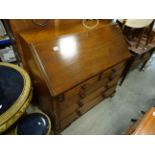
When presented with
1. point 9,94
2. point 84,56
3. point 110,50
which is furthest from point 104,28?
point 9,94

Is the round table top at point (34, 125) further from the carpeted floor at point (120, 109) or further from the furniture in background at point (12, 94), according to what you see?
the carpeted floor at point (120, 109)

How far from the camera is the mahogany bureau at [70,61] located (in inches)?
40.6

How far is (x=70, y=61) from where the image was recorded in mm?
1140

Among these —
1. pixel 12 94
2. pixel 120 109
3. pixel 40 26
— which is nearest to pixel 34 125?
pixel 12 94

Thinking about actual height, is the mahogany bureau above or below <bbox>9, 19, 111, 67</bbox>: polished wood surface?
below

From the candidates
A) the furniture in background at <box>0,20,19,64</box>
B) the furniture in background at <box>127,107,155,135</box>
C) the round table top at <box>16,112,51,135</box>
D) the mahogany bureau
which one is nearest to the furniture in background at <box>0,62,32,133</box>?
the mahogany bureau

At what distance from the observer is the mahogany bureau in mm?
1031

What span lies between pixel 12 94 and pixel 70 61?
1.74ft

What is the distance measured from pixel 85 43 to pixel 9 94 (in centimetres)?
79

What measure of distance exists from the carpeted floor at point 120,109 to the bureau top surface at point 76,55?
83 centimetres

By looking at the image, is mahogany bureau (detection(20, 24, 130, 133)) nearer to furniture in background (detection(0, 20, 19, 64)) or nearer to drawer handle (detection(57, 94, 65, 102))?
drawer handle (detection(57, 94, 65, 102))

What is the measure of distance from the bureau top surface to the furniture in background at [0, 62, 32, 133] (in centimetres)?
22

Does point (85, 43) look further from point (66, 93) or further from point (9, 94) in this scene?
point (9, 94)
